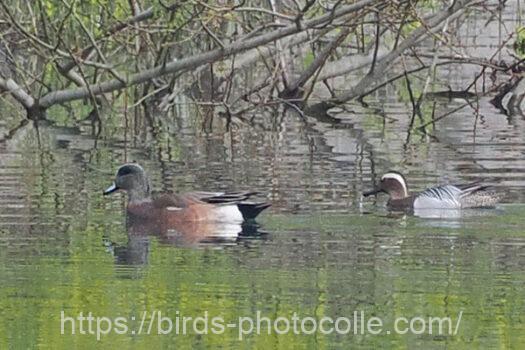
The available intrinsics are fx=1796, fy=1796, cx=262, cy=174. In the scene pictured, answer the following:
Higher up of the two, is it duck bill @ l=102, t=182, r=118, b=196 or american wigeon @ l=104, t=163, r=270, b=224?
duck bill @ l=102, t=182, r=118, b=196

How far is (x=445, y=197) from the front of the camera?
1470cm

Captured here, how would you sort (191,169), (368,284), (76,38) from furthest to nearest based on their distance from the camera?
(76,38) → (191,169) → (368,284)

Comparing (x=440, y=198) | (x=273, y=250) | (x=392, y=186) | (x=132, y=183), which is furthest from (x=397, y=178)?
(x=273, y=250)

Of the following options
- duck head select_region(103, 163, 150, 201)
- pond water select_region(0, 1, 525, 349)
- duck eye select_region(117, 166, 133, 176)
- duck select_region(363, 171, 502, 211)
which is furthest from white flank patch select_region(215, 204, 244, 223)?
duck select_region(363, 171, 502, 211)

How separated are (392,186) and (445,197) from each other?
2.56 feet

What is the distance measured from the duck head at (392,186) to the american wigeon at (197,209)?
156cm

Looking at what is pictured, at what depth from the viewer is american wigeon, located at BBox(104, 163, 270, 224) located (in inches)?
549

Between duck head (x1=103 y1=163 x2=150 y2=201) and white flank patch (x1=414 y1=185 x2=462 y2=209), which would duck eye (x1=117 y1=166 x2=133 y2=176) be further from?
white flank patch (x1=414 y1=185 x2=462 y2=209)

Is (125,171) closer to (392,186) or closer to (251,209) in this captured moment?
(251,209)

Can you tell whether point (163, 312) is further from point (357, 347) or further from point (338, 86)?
point (338, 86)

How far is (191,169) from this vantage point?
673 inches

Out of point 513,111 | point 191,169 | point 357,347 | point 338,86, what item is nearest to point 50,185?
point 191,169

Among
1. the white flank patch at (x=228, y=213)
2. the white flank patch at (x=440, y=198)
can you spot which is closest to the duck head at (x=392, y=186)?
the white flank patch at (x=440, y=198)

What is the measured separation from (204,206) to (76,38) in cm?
837
